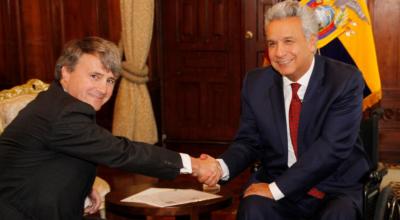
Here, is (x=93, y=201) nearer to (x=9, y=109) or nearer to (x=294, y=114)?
(x=9, y=109)

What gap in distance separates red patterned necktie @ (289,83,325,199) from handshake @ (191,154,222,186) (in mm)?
361

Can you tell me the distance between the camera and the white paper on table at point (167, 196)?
2.72 metres

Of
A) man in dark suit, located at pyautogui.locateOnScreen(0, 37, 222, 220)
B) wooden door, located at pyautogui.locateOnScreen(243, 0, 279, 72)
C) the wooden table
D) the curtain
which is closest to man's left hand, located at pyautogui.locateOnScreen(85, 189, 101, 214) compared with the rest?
the wooden table

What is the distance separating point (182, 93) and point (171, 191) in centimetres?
390

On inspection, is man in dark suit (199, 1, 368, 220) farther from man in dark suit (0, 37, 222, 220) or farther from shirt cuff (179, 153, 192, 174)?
man in dark suit (0, 37, 222, 220)

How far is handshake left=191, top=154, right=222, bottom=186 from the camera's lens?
2.72 m

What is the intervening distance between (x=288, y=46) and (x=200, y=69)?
392 centimetres

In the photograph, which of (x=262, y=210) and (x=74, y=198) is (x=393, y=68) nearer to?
(x=262, y=210)

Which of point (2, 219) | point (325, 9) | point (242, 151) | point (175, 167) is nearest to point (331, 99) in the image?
point (242, 151)

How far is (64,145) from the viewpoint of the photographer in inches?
85.7

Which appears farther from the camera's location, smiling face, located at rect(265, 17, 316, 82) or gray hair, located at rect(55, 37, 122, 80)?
A: smiling face, located at rect(265, 17, 316, 82)

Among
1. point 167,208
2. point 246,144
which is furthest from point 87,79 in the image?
point 246,144

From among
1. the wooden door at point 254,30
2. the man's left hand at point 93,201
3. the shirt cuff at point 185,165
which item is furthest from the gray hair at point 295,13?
the wooden door at point 254,30

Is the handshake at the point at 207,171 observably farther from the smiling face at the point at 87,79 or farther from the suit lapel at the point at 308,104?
the smiling face at the point at 87,79
